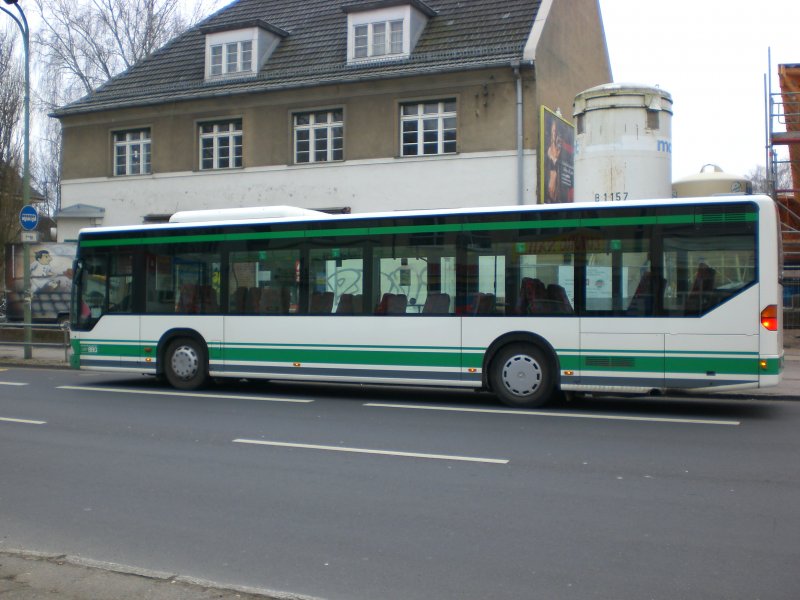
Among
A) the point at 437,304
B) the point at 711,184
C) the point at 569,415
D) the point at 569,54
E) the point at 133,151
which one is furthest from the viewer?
the point at 133,151

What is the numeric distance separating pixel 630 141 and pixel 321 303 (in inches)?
283

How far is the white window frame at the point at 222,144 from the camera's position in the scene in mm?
26719

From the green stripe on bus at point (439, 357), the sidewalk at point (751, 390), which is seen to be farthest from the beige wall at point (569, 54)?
the green stripe on bus at point (439, 357)

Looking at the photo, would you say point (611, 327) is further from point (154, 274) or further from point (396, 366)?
point (154, 274)

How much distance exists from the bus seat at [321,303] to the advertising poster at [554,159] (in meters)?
10.0

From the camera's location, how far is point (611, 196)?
57.3 feet

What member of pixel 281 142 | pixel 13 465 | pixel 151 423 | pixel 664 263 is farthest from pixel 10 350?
pixel 664 263

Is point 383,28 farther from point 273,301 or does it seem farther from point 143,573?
point 143,573

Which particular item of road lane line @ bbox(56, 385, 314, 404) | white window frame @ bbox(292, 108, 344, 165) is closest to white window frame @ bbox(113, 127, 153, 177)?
white window frame @ bbox(292, 108, 344, 165)

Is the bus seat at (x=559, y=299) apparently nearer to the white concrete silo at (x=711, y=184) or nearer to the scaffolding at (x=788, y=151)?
the white concrete silo at (x=711, y=184)

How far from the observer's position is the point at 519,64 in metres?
22.3

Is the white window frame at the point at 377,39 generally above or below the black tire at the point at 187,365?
above

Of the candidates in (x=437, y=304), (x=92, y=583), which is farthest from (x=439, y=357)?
(x=92, y=583)

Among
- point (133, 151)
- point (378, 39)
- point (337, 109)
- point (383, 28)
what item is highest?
point (383, 28)
